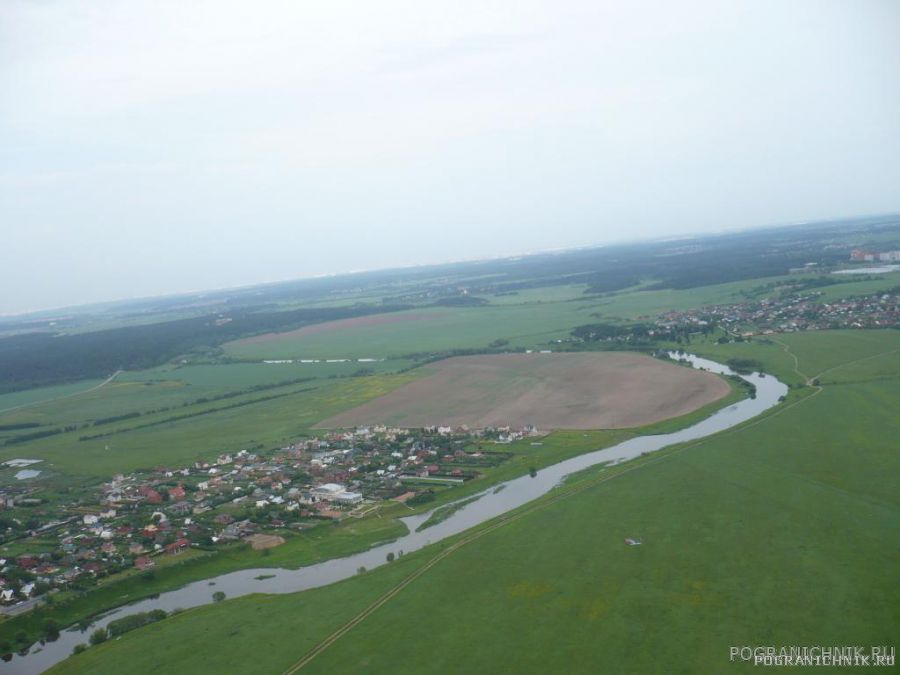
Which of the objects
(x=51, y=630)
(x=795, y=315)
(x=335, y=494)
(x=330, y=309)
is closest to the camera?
(x=51, y=630)

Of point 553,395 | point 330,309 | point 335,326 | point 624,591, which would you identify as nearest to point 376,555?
point 624,591

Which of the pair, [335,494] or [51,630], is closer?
[51,630]

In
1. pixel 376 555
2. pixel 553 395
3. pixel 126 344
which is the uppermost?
pixel 126 344

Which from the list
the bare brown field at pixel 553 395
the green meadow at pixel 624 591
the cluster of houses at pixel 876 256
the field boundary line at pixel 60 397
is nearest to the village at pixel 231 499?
the bare brown field at pixel 553 395

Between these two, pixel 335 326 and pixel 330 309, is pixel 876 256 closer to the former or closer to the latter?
pixel 335 326

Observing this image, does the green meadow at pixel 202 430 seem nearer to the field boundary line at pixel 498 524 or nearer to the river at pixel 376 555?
the river at pixel 376 555

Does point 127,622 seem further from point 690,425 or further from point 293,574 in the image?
point 690,425

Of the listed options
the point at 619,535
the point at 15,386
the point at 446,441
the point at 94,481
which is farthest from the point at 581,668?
the point at 15,386
